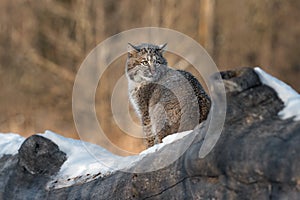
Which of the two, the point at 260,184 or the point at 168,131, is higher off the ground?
the point at 168,131

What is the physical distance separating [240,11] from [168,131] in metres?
15.3

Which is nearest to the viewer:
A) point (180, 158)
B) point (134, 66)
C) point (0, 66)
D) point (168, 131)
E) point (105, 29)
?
point (180, 158)

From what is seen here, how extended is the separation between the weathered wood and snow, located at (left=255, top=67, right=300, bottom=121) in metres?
0.03

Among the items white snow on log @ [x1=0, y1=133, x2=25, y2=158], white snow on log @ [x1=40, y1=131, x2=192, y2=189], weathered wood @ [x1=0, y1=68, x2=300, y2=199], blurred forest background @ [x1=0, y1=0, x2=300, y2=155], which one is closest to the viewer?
weathered wood @ [x1=0, y1=68, x2=300, y2=199]

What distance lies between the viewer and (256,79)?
3680 millimetres

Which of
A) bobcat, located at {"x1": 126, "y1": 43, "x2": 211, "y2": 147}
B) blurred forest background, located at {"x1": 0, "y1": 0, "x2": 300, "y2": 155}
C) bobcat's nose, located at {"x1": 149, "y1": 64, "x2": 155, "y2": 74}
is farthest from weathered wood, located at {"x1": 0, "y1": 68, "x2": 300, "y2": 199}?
blurred forest background, located at {"x1": 0, "y1": 0, "x2": 300, "y2": 155}

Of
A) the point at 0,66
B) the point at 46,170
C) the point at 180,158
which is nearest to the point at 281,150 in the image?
the point at 180,158

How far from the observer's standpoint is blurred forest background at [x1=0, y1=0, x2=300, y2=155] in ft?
59.1

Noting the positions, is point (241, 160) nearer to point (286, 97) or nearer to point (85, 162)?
point (286, 97)

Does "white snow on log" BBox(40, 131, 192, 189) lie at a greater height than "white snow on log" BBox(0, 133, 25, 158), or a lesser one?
lesser

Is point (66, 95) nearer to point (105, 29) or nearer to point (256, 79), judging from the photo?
point (105, 29)

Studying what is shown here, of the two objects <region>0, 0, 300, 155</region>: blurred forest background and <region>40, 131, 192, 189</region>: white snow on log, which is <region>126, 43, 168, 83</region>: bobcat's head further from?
<region>0, 0, 300, 155</region>: blurred forest background

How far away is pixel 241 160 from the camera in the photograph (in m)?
3.52

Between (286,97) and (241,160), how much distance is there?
16.7 inches
